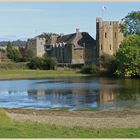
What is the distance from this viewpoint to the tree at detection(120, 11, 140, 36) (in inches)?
3406

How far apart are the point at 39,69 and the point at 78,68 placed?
7.89 metres

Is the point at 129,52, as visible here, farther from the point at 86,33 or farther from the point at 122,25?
the point at 86,33

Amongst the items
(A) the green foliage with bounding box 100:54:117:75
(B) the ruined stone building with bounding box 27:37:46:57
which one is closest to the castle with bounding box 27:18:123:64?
(B) the ruined stone building with bounding box 27:37:46:57

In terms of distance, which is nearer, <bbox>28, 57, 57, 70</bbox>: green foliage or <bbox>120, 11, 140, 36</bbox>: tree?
<bbox>120, 11, 140, 36</bbox>: tree

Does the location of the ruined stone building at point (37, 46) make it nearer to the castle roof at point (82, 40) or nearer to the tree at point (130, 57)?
the castle roof at point (82, 40)

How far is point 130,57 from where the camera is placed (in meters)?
78.3

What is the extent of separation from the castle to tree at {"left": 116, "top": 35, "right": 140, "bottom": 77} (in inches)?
847

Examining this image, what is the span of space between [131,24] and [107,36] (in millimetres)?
18666

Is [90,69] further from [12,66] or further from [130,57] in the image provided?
[130,57]

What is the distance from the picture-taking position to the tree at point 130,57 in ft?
257

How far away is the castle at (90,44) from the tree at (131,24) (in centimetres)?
1273

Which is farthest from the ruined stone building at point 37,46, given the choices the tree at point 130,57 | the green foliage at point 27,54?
the tree at point 130,57

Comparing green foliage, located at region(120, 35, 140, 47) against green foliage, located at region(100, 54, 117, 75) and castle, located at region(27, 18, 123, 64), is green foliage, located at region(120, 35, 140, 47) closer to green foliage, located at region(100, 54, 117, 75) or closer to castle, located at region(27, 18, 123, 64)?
green foliage, located at region(100, 54, 117, 75)

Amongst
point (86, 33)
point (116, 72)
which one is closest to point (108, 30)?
point (86, 33)
